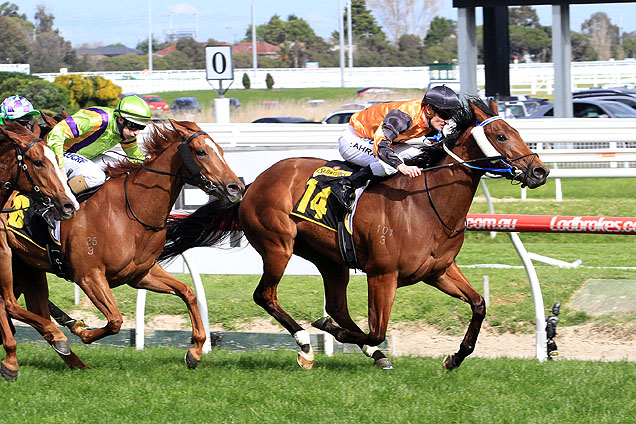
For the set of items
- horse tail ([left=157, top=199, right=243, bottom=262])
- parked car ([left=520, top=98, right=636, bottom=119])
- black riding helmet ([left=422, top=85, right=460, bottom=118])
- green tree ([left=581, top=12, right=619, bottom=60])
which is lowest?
horse tail ([left=157, top=199, right=243, bottom=262])

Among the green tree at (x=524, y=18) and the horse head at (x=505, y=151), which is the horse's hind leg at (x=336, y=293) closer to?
the horse head at (x=505, y=151)

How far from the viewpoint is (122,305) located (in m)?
7.57

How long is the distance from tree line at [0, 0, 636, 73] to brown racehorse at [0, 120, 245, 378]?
57.6 m

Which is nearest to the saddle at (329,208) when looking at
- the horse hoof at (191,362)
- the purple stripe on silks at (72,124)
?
the horse hoof at (191,362)

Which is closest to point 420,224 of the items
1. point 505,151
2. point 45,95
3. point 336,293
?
point 505,151

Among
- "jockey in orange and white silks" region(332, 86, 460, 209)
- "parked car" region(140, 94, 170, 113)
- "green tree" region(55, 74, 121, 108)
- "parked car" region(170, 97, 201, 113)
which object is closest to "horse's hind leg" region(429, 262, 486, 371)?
"jockey in orange and white silks" region(332, 86, 460, 209)

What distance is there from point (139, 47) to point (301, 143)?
313 feet

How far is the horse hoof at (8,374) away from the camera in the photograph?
5164 mm

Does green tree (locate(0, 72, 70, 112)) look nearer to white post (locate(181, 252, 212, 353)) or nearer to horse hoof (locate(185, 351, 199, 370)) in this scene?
white post (locate(181, 252, 212, 353))

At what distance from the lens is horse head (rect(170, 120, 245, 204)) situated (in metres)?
5.19

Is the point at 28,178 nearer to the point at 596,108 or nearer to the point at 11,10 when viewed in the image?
the point at 596,108

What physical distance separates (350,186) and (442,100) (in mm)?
719

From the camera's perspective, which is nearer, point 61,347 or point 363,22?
point 61,347

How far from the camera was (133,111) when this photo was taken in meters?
5.57
